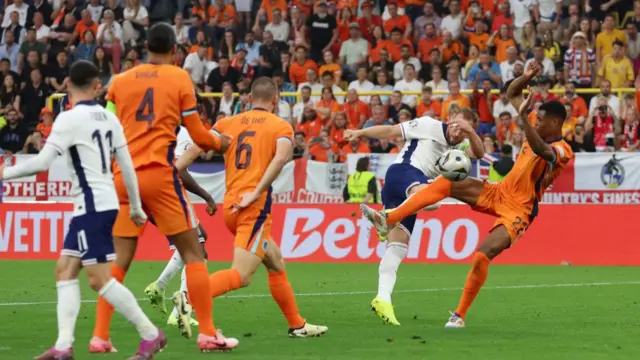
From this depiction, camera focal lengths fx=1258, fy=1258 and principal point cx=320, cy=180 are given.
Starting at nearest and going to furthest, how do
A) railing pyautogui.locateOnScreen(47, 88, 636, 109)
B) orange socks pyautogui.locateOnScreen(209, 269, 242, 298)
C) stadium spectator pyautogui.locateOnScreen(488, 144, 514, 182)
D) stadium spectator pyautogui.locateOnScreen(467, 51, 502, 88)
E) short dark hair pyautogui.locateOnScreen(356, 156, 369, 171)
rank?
orange socks pyautogui.locateOnScreen(209, 269, 242, 298)
stadium spectator pyautogui.locateOnScreen(488, 144, 514, 182)
short dark hair pyautogui.locateOnScreen(356, 156, 369, 171)
railing pyautogui.locateOnScreen(47, 88, 636, 109)
stadium spectator pyautogui.locateOnScreen(467, 51, 502, 88)

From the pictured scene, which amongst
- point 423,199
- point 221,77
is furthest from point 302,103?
point 423,199

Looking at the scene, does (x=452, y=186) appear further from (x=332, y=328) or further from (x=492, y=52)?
(x=492, y=52)

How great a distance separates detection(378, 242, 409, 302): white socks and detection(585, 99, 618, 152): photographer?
1282 centimetres

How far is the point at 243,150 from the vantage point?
35.4ft

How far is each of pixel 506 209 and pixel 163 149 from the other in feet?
13.1

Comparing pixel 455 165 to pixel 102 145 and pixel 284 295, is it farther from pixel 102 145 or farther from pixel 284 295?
pixel 102 145

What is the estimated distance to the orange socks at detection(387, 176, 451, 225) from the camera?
41.0 ft

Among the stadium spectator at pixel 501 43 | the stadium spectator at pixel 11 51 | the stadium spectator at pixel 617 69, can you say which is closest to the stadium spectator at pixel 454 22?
the stadium spectator at pixel 501 43

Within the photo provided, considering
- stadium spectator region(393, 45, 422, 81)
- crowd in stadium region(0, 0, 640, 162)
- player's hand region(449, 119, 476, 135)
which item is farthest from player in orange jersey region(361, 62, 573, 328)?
stadium spectator region(393, 45, 422, 81)

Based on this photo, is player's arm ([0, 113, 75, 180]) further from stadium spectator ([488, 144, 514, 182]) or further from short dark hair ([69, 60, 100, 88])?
stadium spectator ([488, 144, 514, 182])

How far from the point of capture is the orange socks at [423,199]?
12.5 metres

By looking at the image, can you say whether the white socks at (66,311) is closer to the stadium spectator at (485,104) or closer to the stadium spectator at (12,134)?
the stadium spectator at (485,104)

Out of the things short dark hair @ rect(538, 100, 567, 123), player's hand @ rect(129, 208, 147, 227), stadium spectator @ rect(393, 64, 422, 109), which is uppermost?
short dark hair @ rect(538, 100, 567, 123)

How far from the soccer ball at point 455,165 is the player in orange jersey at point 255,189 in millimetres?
2174
